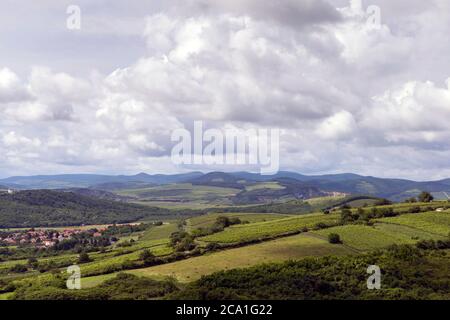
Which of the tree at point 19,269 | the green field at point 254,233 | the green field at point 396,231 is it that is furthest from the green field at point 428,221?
the tree at point 19,269

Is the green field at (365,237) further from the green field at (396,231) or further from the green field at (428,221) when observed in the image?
the green field at (428,221)

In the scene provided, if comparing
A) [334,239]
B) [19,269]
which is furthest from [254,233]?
[19,269]

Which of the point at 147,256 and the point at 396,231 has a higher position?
the point at 396,231

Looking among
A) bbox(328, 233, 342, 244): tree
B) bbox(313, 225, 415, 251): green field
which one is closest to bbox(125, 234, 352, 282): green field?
bbox(328, 233, 342, 244): tree

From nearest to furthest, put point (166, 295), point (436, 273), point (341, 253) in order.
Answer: point (166, 295) < point (436, 273) < point (341, 253)

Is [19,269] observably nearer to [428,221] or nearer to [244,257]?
[244,257]
